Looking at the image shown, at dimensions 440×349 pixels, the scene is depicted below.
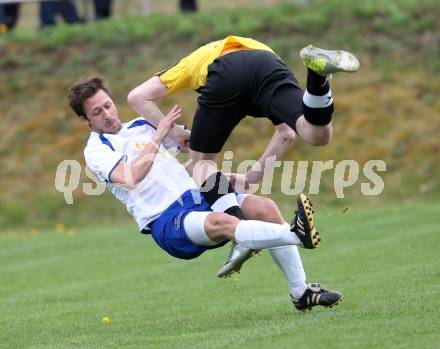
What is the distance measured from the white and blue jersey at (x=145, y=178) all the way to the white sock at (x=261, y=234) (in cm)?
75

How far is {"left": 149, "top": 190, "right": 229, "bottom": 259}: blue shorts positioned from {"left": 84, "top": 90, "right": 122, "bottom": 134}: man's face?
A: 796 mm

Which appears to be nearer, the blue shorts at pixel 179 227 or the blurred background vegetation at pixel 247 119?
the blue shorts at pixel 179 227

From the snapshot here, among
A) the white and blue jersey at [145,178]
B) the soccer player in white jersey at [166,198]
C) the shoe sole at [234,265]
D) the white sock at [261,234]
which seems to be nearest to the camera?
the white sock at [261,234]

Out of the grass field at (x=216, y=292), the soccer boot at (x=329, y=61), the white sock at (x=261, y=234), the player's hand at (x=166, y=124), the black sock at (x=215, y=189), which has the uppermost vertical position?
the soccer boot at (x=329, y=61)

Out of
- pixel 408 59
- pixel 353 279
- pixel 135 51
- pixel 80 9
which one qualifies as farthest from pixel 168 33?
pixel 353 279

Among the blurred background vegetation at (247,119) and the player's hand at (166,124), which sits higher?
the player's hand at (166,124)

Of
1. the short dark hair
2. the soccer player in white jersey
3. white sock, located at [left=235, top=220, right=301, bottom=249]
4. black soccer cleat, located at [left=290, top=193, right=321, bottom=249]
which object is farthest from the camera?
the short dark hair

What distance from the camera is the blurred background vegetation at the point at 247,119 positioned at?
1764 cm

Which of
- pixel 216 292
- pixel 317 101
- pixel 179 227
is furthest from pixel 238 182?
pixel 216 292

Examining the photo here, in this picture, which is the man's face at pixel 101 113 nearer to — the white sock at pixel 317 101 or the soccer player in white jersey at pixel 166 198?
the soccer player in white jersey at pixel 166 198

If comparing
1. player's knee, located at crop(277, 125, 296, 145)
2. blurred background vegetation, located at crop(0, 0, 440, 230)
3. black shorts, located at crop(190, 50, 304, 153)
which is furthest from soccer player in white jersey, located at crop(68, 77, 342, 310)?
blurred background vegetation, located at crop(0, 0, 440, 230)

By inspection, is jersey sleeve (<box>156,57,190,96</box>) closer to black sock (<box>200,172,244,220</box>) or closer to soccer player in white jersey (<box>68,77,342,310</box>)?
soccer player in white jersey (<box>68,77,342,310</box>)

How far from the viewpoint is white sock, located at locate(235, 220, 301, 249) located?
279 inches

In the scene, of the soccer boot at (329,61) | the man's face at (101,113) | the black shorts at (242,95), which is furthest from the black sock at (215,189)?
the soccer boot at (329,61)
